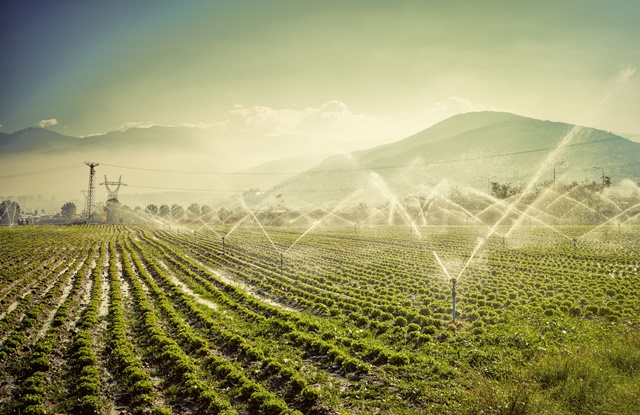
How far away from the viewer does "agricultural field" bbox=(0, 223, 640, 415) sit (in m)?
11.3

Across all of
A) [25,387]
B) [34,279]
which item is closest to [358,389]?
[25,387]

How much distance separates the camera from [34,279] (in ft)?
108

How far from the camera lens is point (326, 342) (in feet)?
53.2

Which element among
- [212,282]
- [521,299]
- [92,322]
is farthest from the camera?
[212,282]

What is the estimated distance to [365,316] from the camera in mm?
20328

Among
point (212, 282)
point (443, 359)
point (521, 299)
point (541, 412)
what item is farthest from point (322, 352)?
point (212, 282)

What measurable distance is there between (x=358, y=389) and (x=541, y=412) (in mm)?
5299

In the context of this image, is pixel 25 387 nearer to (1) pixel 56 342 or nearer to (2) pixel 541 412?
(1) pixel 56 342

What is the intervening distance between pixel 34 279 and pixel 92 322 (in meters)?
18.3

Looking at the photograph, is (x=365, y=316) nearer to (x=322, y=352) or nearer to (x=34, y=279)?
(x=322, y=352)

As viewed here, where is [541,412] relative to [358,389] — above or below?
above

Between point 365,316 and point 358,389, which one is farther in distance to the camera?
point 365,316

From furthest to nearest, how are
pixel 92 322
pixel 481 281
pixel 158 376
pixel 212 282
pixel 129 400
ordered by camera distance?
1. pixel 212 282
2. pixel 481 281
3. pixel 92 322
4. pixel 158 376
5. pixel 129 400

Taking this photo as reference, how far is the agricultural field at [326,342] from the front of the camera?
37.1 ft
